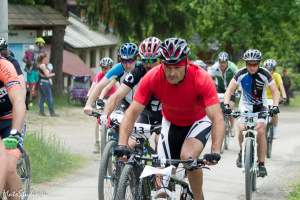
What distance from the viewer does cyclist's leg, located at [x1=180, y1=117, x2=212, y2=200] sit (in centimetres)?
740

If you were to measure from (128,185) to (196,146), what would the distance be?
84cm

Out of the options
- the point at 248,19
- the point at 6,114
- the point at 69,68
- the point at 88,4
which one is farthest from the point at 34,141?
the point at 69,68

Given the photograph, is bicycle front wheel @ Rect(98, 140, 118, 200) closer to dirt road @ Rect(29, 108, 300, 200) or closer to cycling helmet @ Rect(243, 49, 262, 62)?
dirt road @ Rect(29, 108, 300, 200)

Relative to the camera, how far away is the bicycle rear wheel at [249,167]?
10.2 m

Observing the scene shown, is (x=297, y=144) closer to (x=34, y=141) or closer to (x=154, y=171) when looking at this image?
(x=34, y=141)

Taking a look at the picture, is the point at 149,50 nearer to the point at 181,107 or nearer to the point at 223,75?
the point at 181,107

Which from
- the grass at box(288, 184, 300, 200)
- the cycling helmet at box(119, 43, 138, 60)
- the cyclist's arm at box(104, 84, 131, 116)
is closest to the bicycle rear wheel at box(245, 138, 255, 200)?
the grass at box(288, 184, 300, 200)

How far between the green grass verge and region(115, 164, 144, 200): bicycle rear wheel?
4.56m

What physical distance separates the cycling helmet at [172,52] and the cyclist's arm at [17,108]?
48.7 inches

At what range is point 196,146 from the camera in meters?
7.50

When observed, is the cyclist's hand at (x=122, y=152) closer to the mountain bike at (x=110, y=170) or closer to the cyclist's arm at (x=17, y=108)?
the cyclist's arm at (x=17, y=108)

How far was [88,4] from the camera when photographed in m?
30.1

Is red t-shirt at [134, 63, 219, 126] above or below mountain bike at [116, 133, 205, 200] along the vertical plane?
above

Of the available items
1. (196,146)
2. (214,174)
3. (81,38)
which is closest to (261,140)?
(214,174)
